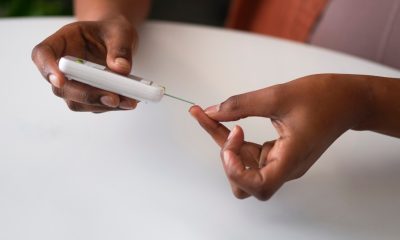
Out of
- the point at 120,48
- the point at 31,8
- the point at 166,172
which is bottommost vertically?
the point at 166,172

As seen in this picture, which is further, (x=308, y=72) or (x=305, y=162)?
(x=308, y=72)

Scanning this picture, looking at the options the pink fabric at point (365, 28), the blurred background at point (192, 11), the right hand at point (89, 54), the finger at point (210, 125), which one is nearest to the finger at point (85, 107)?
the right hand at point (89, 54)

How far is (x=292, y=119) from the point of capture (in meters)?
0.43

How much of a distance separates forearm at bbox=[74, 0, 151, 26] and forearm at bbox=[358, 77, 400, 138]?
353 millimetres

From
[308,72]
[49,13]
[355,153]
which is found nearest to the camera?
[355,153]

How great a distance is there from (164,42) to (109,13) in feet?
0.32

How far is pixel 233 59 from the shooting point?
2.18ft

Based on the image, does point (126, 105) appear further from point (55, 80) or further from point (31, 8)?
point (31, 8)

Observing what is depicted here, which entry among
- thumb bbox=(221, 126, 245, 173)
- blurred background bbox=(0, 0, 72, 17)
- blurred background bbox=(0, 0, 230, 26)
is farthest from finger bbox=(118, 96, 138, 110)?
blurred background bbox=(0, 0, 230, 26)

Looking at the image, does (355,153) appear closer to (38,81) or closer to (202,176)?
(202,176)

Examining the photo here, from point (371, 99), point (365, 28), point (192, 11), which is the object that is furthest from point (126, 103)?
point (192, 11)

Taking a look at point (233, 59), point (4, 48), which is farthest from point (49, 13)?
point (233, 59)

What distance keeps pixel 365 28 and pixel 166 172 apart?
0.43 m

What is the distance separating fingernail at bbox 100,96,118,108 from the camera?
18.4 inches
